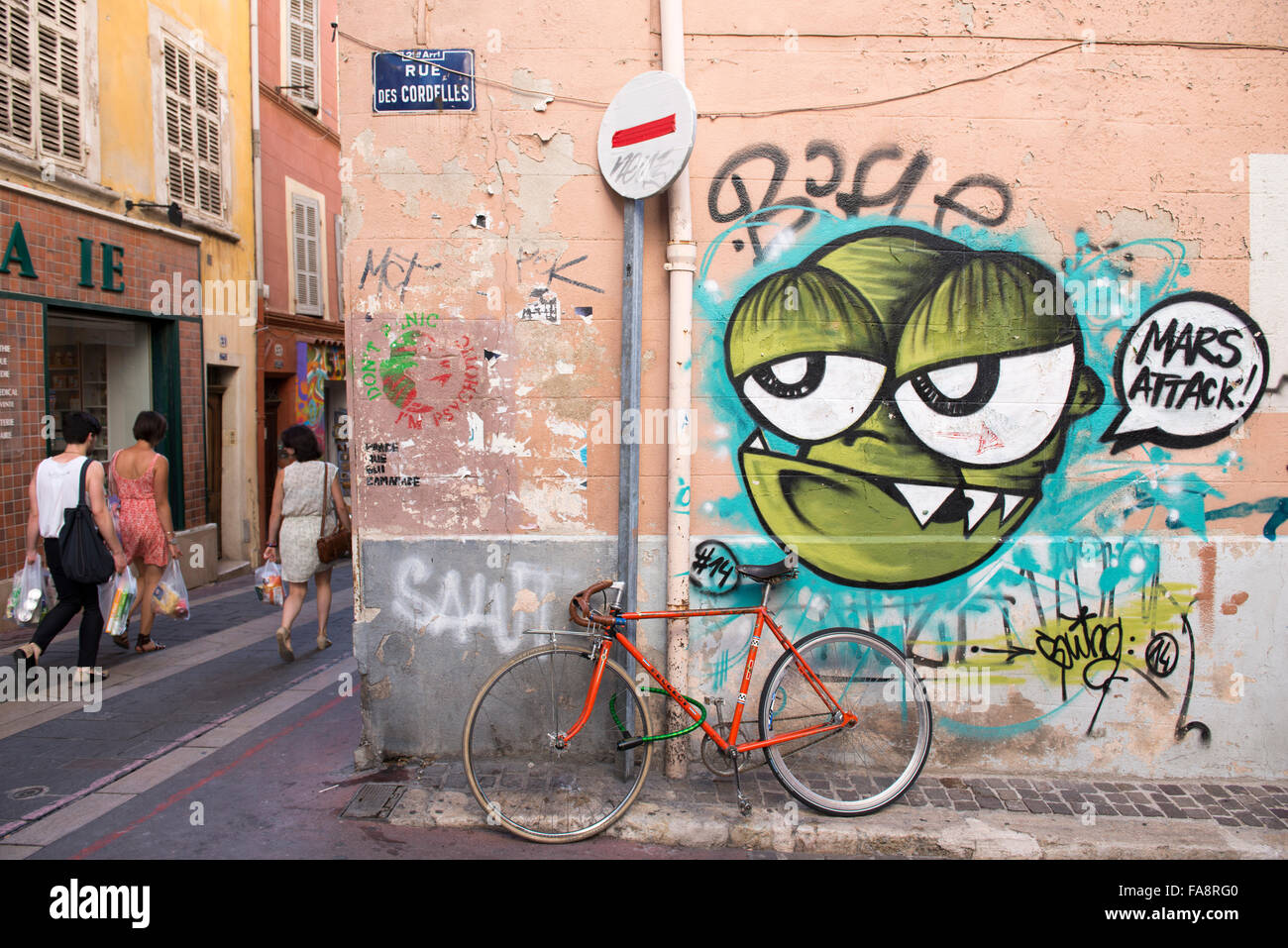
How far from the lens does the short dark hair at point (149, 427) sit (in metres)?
6.94

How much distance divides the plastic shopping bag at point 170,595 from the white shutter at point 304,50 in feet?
31.7

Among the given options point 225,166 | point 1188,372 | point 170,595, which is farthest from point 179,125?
point 1188,372

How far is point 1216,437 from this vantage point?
179 inches

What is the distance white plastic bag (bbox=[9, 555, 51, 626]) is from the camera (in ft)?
18.7

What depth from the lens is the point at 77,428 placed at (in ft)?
19.4

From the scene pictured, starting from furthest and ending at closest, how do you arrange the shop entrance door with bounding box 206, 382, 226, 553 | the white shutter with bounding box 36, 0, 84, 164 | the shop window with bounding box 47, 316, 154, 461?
1. the shop entrance door with bounding box 206, 382, 226, 553
2. the shop window with bounding box 47, 316, 154, 461
3. the white shutter with bounding box 36, 0, 84, 164

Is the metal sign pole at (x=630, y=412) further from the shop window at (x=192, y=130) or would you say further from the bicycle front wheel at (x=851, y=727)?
the shop window at (x=192, y=130)

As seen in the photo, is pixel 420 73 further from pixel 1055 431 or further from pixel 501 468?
pixel 1055 431

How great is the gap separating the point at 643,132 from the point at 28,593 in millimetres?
5076

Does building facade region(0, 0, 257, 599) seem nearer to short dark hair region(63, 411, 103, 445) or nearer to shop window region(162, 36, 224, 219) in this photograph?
shop window region(162, 36, 224, 219)

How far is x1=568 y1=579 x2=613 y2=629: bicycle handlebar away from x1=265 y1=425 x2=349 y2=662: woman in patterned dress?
3276 millimetres

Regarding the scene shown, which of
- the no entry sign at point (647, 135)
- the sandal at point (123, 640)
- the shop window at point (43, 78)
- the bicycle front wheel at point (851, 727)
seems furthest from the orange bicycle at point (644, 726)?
the shop window at point (43, 78)

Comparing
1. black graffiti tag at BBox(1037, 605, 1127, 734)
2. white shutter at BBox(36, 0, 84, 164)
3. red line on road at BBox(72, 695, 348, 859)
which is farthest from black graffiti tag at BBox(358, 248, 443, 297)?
white shutter at BBox(36, 0, 84, 164)

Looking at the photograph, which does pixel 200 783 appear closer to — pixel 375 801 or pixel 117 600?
pixel 375 801
